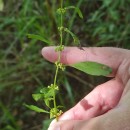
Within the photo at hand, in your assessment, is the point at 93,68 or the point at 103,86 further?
the point at 103,86

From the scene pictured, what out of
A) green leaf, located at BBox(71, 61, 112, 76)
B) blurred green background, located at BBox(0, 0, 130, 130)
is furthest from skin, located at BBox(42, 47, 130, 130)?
blurred green background, located at BBox(0, 0, 130, 130)

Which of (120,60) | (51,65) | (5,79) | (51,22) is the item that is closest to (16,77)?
(5,79)

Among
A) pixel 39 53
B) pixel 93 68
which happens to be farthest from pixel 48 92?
pixel 39 53

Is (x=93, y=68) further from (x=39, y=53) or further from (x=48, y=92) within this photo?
(x=39, y=53)

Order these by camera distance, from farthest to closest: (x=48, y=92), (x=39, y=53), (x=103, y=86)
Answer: (x=39, y=53) → (x=103, y=86) → (x=48, y=92)

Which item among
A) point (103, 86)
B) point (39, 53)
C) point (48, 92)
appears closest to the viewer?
point (48, 92)

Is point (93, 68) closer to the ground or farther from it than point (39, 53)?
farther from it

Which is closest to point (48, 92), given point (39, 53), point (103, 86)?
point (103, 86)

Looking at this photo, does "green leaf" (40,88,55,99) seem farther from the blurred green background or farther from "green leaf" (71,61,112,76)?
the blurred green background

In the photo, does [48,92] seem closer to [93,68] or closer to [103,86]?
[93,68]

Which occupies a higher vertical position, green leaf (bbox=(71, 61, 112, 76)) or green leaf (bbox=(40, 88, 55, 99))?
green leaf (bbox=(71, 61, 112, 76))
